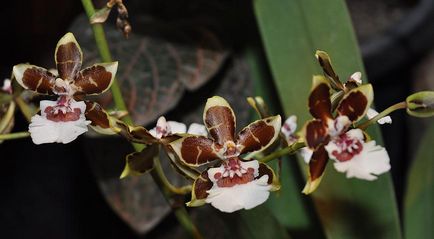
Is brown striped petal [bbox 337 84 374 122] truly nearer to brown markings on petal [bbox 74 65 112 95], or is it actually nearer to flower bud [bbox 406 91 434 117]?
flower bud [bbox 406 91 434 117]

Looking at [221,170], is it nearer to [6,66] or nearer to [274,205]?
[274,205]

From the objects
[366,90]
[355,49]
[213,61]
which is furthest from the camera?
[213,61]

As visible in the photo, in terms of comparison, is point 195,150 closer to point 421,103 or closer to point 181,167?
point 181,167

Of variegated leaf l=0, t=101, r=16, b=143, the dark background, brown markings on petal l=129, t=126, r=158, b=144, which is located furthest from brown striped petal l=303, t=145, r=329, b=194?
the dark background

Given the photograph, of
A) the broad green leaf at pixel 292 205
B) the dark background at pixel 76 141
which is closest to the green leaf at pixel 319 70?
the broad green leaf at pixel 292 205

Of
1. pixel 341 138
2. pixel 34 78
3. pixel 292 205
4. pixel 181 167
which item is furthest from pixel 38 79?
pixel 292 205

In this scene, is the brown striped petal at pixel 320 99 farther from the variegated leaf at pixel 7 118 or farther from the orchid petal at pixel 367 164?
the variegated leaf at pixel 7 118

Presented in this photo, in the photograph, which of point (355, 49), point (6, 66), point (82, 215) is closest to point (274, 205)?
point (355, 49)
